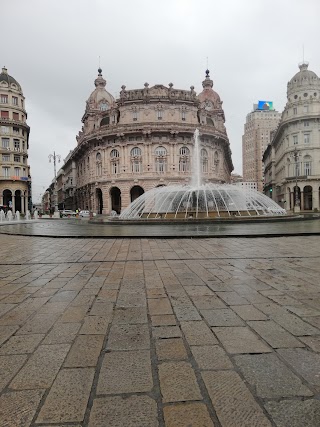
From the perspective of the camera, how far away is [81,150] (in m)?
61.2

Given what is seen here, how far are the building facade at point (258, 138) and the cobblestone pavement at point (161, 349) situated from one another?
430 ft

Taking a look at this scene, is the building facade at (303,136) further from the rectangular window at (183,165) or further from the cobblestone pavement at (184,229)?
the cobblestone pavement at (184,229)

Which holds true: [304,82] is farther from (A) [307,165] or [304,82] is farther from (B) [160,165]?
(B) [160,165]

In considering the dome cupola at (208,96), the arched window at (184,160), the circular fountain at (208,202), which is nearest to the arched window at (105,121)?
the arched window at (184,160)

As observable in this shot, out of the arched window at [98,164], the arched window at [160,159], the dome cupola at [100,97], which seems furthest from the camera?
the dome cupola at [100,97]

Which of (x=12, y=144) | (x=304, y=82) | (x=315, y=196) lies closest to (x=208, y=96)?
(x=304, y=82)

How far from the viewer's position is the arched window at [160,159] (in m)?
50.2

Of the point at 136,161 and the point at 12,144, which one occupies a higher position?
the point at 12,144

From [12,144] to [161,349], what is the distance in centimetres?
5977

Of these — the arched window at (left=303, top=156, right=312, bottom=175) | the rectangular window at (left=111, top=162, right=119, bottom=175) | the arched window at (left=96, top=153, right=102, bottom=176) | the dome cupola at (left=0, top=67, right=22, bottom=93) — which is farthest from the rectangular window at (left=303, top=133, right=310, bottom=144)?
the dome cupola at (left=0, top=67, right=22, bottom=93)

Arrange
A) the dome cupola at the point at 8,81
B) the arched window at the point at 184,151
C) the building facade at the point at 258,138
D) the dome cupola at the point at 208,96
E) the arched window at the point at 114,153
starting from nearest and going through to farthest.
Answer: the arched window at the point at 184,151, the arched window at the point at 114,153, the dome cupola at the point at 8,81, the dome cupola at the point at 208,96, the building facade at the point at 258,138

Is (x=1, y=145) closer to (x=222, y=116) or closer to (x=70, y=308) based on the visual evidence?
(x=222, y=116)

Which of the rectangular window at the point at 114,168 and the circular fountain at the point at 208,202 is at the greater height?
the rectangular window at the point at 114,168

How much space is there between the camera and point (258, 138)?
444ft
